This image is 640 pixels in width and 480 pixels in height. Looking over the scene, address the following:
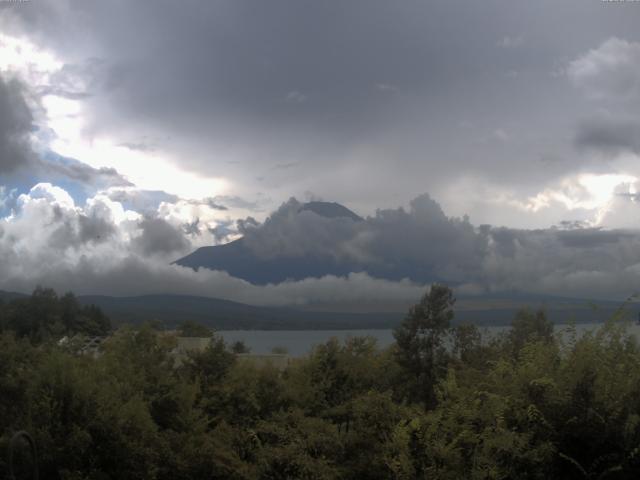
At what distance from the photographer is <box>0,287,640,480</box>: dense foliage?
11.4 m

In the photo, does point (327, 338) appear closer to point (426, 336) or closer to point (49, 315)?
point (426, 336)

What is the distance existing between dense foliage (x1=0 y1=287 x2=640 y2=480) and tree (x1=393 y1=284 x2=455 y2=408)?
6.46m

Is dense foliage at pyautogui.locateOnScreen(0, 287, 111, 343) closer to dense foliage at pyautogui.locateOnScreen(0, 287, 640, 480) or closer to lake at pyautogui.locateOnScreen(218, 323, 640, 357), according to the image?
lake at pyautogui.locateOnScreen(218, 323, 640, 357)

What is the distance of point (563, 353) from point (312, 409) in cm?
956

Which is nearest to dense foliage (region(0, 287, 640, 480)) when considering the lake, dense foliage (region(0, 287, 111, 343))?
the lake

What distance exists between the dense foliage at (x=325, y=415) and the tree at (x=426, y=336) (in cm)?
646

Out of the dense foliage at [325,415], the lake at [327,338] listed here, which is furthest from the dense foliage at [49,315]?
the dense foliage at [325,415]

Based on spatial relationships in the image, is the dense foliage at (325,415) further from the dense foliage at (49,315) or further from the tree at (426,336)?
the dense foliage at (49,315)

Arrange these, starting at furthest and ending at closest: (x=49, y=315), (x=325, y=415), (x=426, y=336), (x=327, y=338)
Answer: (x=49, y=315) → (x=426, y=336) → (x=327, y=338) → (x=325, y=415)

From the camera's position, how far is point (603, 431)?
11.1 meters

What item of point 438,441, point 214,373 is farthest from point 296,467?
point 214,373

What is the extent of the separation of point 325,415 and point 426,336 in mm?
15969

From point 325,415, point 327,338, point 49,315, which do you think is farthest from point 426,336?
point 49,315

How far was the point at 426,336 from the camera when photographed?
3531cm
